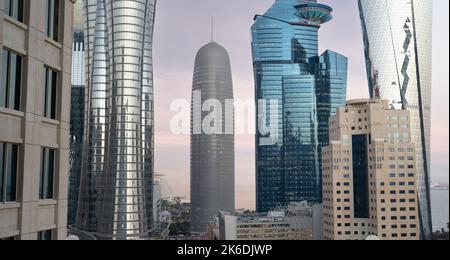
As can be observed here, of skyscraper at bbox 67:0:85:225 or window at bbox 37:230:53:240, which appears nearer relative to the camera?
window at bbox 37:230:53:240

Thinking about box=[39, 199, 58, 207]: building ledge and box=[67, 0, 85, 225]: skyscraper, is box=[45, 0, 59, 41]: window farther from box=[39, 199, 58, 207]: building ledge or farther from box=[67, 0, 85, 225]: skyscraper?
box=[67, 0, 85, 225]: skyscraper

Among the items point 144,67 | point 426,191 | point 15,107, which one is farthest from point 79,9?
point 15,107

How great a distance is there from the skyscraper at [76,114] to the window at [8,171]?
75.0 feet

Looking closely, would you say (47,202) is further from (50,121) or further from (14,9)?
(14,9)

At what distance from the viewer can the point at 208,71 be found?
42406 millimetres

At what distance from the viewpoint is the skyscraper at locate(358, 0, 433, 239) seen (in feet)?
124

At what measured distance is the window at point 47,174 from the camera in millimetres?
3922

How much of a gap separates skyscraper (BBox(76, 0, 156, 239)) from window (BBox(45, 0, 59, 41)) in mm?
19028

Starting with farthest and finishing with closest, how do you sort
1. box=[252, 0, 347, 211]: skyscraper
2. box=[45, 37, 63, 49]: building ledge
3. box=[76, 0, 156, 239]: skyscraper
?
box=[252, 0, 347, 211]: skyscraper < box=[76, 0, 156, 239]: skyscraper < box=[45, 37, 63, 49]: building ledge

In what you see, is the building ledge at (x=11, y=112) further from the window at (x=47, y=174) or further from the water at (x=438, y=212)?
the water at (x=438, y=212)

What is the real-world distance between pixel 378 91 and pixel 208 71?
1514 centimetres

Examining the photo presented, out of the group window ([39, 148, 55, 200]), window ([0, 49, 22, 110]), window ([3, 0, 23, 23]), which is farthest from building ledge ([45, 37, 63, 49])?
window ([39, 148, 55, 200])

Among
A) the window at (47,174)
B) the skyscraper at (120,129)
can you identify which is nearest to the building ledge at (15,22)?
the window at (47,174)
